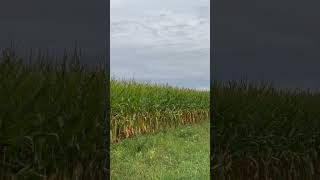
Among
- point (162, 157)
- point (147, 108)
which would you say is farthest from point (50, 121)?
point (147, 108)

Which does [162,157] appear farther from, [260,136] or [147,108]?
[147,108]

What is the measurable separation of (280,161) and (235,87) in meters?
1.51

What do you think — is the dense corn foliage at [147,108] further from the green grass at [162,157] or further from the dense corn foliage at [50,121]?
the dense corn foliage at [50,121]

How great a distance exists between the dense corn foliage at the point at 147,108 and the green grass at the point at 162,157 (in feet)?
1.67

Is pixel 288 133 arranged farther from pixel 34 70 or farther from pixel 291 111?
pixel 34 70

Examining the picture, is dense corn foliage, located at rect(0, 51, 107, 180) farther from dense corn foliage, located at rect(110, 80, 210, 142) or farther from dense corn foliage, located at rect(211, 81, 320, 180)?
dense corn foliage, located at rect(110, 80, 210, 142)

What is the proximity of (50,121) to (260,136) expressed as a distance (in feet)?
13.9

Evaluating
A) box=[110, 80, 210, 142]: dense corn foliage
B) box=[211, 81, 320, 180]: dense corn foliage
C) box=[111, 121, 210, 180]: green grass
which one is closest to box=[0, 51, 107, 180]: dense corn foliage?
box=[211, 81, 320, 180]: dense corn foliage

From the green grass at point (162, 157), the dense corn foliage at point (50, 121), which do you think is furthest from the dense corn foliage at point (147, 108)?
the dense corn foliage at point (50, 121)

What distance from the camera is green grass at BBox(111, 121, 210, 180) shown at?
399 inches

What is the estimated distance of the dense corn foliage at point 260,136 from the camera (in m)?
8.66

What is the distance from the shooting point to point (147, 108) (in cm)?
1581

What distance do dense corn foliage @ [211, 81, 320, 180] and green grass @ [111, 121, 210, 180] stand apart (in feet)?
3.51

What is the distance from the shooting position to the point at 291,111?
400 inches
